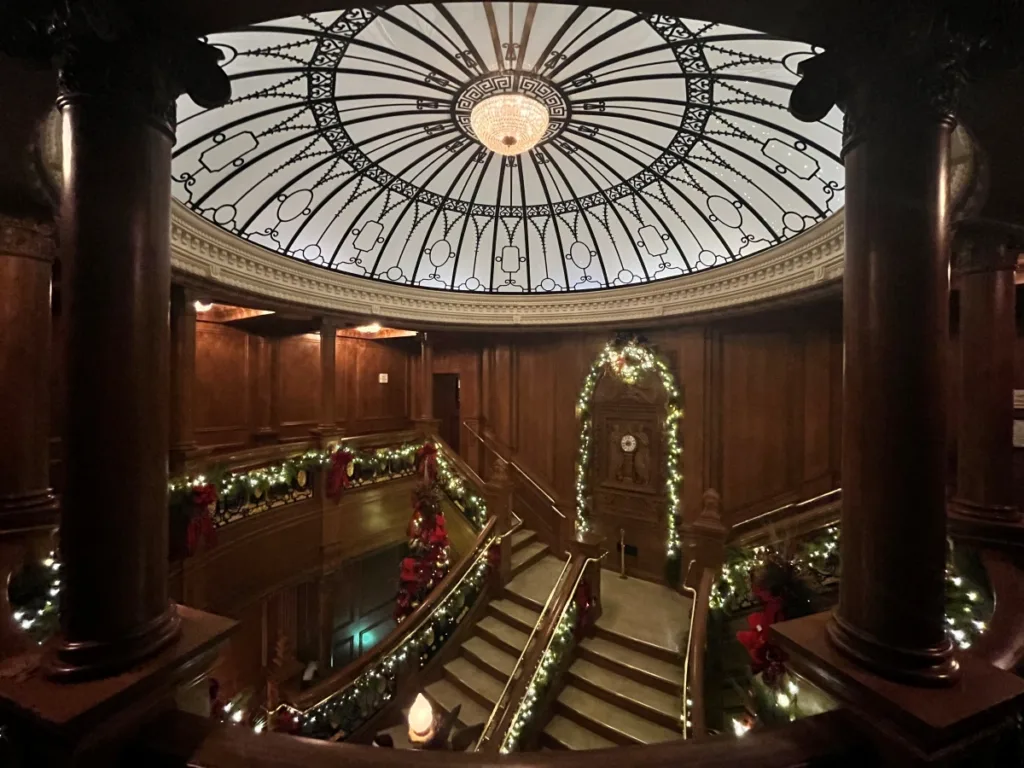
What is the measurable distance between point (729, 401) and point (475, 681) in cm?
574

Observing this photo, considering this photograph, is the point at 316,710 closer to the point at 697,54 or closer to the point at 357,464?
the point at 357,464

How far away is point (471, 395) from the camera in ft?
35.6

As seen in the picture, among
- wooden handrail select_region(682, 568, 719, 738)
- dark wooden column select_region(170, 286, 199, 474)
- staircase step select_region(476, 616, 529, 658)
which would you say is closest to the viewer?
wooden handrail select_region(682, 568, 719, 738)

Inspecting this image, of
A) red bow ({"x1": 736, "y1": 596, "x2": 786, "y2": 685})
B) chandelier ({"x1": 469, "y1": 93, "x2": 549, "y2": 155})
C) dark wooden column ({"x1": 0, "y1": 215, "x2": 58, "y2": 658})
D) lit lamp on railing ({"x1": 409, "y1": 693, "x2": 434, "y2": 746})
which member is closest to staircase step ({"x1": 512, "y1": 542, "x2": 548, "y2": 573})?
red bow ({"x1": 736, "y1": 596, "x2": 786, "y2": 685})

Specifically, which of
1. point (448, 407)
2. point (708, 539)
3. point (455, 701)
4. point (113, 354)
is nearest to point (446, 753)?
point (113, 354)

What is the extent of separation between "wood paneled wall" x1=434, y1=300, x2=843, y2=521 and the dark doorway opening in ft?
6.03

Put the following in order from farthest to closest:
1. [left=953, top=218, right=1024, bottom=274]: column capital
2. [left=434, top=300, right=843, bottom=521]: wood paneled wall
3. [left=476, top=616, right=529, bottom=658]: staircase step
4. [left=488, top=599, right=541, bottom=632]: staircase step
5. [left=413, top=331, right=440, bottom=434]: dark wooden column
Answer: [left=413, top=331, right=440, bottom=434]: dark wooden column, [left=434, top=300, right=843, bottom=521]: wood paneled wall, [left=488, top=599, right=541, bottom=632]: staircase step, [left=476, top=616, right=529, bottom=658]: staircase step, [left=953, top=218, right=1024, bottom=274]: column capital

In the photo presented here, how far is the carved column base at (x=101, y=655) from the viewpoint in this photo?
156 centimetres

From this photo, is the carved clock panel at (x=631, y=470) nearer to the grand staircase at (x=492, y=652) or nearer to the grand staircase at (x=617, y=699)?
the grand staircase at (x=492, y=652)

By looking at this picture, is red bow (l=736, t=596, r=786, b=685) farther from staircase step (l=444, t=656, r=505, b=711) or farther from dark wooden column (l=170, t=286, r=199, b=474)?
dark wooden column (l=170, t=286, r=199, b=474)

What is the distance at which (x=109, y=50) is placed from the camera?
1.72 m


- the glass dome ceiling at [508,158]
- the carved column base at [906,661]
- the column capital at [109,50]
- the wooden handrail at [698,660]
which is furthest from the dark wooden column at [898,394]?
the wooden handrail at [698,660]

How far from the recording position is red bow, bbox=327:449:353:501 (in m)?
7.66

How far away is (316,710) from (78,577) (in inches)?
157
